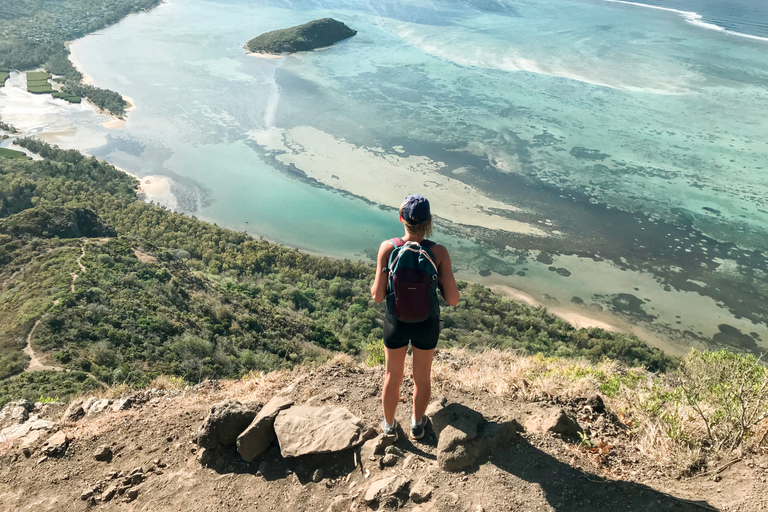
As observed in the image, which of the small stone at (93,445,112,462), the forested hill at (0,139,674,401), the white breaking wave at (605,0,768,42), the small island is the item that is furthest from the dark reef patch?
the white breaking wave at (605,0,768,42)

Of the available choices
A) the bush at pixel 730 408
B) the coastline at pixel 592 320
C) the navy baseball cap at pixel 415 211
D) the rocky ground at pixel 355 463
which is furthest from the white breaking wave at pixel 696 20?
the navy baseball cap at pixel 415 211

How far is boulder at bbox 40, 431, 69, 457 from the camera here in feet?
13.7

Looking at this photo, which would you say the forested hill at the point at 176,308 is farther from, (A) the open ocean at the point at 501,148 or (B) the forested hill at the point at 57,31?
(B) the forested hill at the point at 57,31

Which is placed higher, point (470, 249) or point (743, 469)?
point (743, 469)

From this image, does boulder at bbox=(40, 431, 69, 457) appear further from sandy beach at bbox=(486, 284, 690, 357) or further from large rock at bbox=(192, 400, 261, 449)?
sandy beach at bbox=(486, 284, 690, 357)

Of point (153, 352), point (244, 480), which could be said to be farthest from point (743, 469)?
point (153, 352)

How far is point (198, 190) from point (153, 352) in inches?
745

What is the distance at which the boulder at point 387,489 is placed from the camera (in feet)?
10.9

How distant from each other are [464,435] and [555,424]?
842mm

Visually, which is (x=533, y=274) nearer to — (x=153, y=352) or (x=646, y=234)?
(x=646, y=234)

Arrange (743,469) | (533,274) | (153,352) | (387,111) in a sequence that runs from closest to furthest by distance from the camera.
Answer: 1. (743,469)
2. (153,352)
3. (533,274)
4. (387,111)

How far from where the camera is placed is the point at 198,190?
27.6 meters

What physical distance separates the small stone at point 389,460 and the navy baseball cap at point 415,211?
5.86ft

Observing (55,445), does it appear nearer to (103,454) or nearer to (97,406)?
(103,454)
